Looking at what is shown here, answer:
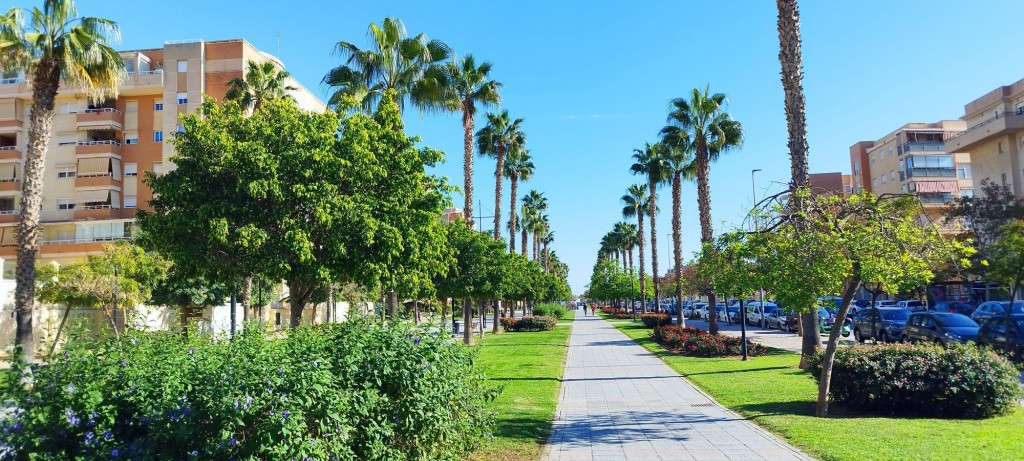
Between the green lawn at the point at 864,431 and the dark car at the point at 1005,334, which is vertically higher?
the dark car at the point at 1005,334

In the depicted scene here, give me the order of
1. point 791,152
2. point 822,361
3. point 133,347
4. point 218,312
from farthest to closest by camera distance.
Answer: point 218,312, point 791,152, point 822,361, point 133,347

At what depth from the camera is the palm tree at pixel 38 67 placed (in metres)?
17.7

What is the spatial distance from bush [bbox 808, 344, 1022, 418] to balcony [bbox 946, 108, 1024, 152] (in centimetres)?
4745

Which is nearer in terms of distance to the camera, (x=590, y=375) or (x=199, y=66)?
→ (x=590, y=375)

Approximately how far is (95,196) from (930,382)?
51.7m

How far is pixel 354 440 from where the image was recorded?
5.69m

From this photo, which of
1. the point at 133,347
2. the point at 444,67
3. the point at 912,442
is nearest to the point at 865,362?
the point at 912,442

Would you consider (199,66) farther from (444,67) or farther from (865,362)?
(865,362)

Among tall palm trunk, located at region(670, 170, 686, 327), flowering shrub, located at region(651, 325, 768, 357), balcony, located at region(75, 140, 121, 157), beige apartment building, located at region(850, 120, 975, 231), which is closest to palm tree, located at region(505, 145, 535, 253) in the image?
tall palm trunk, located at region(670, 170, 686, 327)

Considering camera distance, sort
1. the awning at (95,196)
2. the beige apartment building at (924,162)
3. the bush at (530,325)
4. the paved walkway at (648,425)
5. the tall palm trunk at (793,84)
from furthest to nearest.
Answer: the beige apartment building at (924,162)
the awning at (95,196)
the bush at (530,325)
the tall palm trunk at (793,84)
the paved walkway at (648,425)

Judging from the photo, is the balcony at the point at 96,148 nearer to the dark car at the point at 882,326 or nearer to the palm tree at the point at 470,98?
the palm tree at the point at 470,98

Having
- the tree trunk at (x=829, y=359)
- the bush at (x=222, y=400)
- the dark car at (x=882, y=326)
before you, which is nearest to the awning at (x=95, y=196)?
the dark car at (x=882, y=326)

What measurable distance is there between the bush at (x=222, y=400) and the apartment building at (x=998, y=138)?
55086 millimetres

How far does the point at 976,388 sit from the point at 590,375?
8939 millimetres
